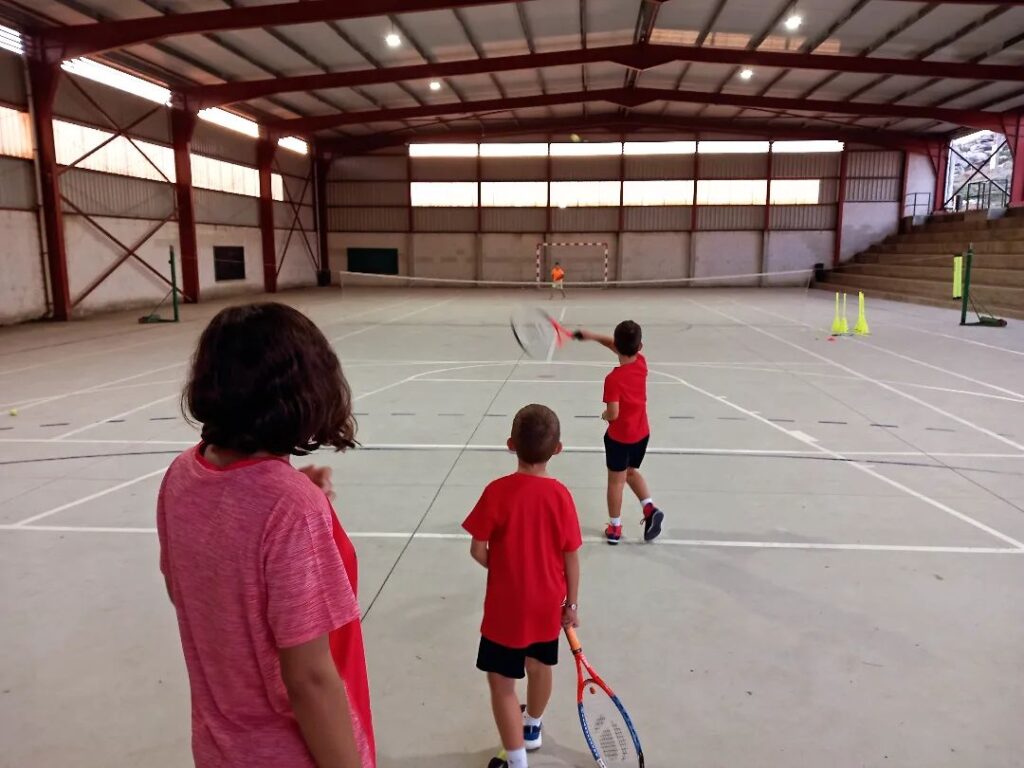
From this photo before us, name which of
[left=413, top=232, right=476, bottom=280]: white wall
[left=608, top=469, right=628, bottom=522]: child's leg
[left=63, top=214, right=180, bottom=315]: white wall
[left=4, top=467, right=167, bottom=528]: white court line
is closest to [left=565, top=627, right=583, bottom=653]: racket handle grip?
[left=608, top=469, right=628, bottom=522]: child's leg

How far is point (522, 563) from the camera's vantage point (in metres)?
2.94

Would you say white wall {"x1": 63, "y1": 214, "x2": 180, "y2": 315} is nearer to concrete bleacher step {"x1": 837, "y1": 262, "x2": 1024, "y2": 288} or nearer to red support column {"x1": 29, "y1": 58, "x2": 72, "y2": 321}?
red support column {"x1": 29, "y1": 58, "x2": 72, "y2": 321}

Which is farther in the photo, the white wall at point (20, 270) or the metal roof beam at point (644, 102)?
the metal roof beam at point (644, 102)

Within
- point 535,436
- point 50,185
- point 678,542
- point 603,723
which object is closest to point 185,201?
point 50,185

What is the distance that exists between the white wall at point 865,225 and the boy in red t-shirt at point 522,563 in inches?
1614

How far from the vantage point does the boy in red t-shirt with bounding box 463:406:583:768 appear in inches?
116

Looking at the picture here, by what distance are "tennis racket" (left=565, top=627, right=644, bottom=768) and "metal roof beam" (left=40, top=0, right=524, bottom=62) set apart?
18.8 m

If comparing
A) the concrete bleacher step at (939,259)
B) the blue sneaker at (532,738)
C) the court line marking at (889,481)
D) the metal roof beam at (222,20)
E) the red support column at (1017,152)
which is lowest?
the blue sneaker at (532,738)

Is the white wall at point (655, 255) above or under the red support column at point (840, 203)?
under

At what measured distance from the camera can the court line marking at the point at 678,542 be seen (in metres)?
5.40

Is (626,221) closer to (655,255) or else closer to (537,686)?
(655,255)

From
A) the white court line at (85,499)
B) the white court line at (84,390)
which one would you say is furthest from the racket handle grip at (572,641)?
the white court line at (84,390)

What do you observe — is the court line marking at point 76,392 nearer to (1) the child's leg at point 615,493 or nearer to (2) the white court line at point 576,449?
(2) the white court line at point 576,449

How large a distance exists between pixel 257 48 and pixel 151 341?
11563 millimetres
